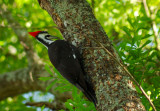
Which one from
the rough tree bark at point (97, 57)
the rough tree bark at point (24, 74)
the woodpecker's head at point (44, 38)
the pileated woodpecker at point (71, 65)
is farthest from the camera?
the rough tree bark at point (24, 74)

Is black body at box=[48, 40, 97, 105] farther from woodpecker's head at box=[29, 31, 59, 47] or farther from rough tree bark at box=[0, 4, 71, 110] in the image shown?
rough tree bark at box=[0, 4, 71, 110]

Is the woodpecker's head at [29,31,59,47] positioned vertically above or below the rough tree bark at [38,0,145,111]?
above

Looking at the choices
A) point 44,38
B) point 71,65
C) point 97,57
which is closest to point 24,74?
point 44,38

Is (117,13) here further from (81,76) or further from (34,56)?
(81,76)

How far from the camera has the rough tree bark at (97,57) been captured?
5.95ft

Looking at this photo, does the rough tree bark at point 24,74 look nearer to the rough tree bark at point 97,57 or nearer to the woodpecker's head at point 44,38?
the woodpecker's head at point 44,38

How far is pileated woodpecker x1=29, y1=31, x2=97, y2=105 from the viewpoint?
7.09ft

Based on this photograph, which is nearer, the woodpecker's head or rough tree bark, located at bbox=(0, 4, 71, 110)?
the woodpecker's head

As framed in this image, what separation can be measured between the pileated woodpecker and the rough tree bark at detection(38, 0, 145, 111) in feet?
0.26

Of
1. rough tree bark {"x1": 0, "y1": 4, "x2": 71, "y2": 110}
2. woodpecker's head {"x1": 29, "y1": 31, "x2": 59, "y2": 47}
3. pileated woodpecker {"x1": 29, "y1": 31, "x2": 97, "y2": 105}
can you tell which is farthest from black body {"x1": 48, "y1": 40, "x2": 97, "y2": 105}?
rough tree bark {"x1": 0, "y1": 4, "x2": 71, "y2": 110}

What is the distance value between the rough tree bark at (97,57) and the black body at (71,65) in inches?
3.3

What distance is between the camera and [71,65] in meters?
2.44

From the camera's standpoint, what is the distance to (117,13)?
14.5 ft

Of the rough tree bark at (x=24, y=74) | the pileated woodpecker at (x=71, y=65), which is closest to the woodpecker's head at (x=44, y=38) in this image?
the pileated woodpecker at (x=71, y=65)
